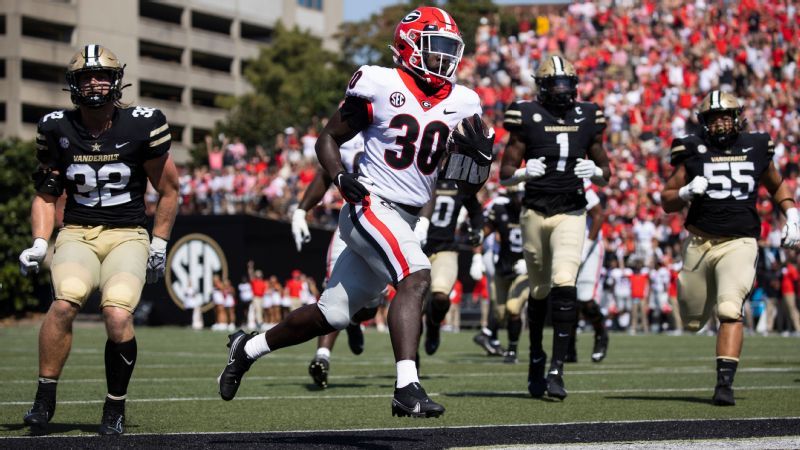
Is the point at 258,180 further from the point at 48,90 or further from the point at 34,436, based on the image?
the point at 48,90

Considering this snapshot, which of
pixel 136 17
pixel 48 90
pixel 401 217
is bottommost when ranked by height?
pixel 401 217

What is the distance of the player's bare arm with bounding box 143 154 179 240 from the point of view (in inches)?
261

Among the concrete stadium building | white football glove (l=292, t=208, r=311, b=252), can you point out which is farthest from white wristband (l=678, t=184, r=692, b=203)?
the concrete stadium building

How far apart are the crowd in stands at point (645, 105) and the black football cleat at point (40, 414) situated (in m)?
16.2

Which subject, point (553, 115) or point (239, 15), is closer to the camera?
point (553, 115)

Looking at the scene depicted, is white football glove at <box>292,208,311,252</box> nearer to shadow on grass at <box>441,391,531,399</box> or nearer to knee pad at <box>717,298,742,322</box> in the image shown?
shadow on grass at <box>441,391,531,399</box>

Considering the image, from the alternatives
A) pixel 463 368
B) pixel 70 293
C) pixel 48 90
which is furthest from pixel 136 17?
pixel 70 293

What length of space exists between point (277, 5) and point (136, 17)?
1075cm

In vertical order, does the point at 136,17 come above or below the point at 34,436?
above

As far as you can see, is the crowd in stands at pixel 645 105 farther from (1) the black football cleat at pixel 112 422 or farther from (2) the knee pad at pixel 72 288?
(1) the black football cleat at pixel 112 422

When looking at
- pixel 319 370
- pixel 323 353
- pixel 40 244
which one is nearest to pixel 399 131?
pixel 40 244

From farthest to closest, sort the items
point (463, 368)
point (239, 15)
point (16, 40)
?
point (239, 15) < point (16, 40) < point (463, 368)

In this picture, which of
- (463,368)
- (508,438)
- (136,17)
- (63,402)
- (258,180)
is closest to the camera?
(508,438)

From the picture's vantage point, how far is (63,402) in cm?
820
